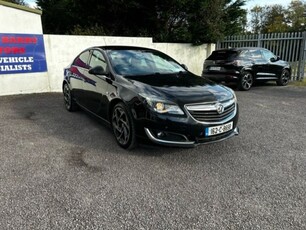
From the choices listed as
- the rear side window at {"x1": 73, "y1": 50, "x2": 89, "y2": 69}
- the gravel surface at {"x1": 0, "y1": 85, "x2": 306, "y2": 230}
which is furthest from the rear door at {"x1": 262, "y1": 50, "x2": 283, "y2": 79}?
the rear side window at {"x1": 73, "y1": 50, "x2": 89, "y2": 69}

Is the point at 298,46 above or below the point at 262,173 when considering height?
above

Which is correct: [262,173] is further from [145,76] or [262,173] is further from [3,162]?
[3,162]

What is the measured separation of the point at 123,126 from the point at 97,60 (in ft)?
5.19

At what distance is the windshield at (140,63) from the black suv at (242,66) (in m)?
4.38

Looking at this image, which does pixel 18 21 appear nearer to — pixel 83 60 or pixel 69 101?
pixel 69 101

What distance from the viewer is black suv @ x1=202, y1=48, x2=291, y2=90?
8867 millimetres

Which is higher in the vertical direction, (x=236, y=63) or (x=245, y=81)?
→ (x=236, y=63)

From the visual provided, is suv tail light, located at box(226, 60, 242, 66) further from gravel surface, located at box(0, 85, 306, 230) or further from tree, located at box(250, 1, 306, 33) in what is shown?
tree, located at box(250, 1, 306, 33)

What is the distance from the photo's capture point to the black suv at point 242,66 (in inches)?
349

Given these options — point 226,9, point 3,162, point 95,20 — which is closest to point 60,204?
point 3,162

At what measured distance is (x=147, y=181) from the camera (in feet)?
10.0

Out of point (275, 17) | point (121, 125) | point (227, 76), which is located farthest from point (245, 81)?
point (275, 17)

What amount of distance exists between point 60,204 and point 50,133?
2.32m

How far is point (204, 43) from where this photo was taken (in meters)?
12.5
